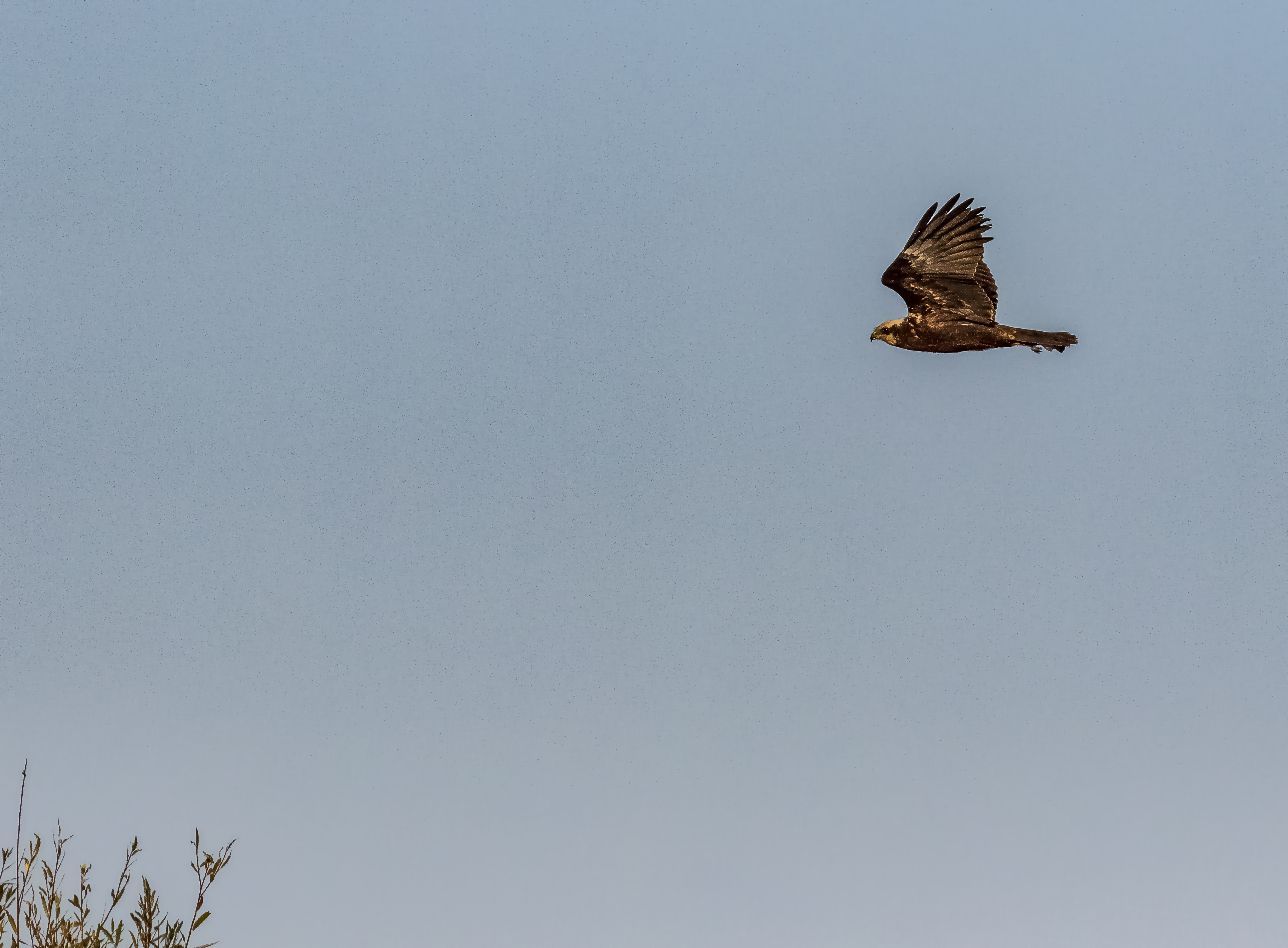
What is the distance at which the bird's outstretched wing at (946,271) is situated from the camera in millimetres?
14398

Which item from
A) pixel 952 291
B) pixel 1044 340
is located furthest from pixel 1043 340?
pixel 952 291

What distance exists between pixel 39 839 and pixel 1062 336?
1224 centimetres

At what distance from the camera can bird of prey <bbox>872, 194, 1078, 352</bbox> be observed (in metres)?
14.4

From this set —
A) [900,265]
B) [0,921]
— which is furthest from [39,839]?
[900,265]

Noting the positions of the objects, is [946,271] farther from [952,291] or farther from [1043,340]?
[1043,340]

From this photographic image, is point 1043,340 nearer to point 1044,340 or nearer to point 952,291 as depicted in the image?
point 1044,340

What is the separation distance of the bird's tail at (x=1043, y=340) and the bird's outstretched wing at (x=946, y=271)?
0.38 metres

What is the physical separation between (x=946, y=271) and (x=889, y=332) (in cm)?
116

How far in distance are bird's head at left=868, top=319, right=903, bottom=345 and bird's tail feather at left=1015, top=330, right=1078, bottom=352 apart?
1.45 metres

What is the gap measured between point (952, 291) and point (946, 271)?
0.28m

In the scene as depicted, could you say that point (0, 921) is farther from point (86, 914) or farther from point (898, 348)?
point (898, 348)

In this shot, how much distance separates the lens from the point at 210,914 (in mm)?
5656

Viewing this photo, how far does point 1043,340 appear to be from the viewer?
14516 mm

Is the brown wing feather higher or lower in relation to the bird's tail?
higher
